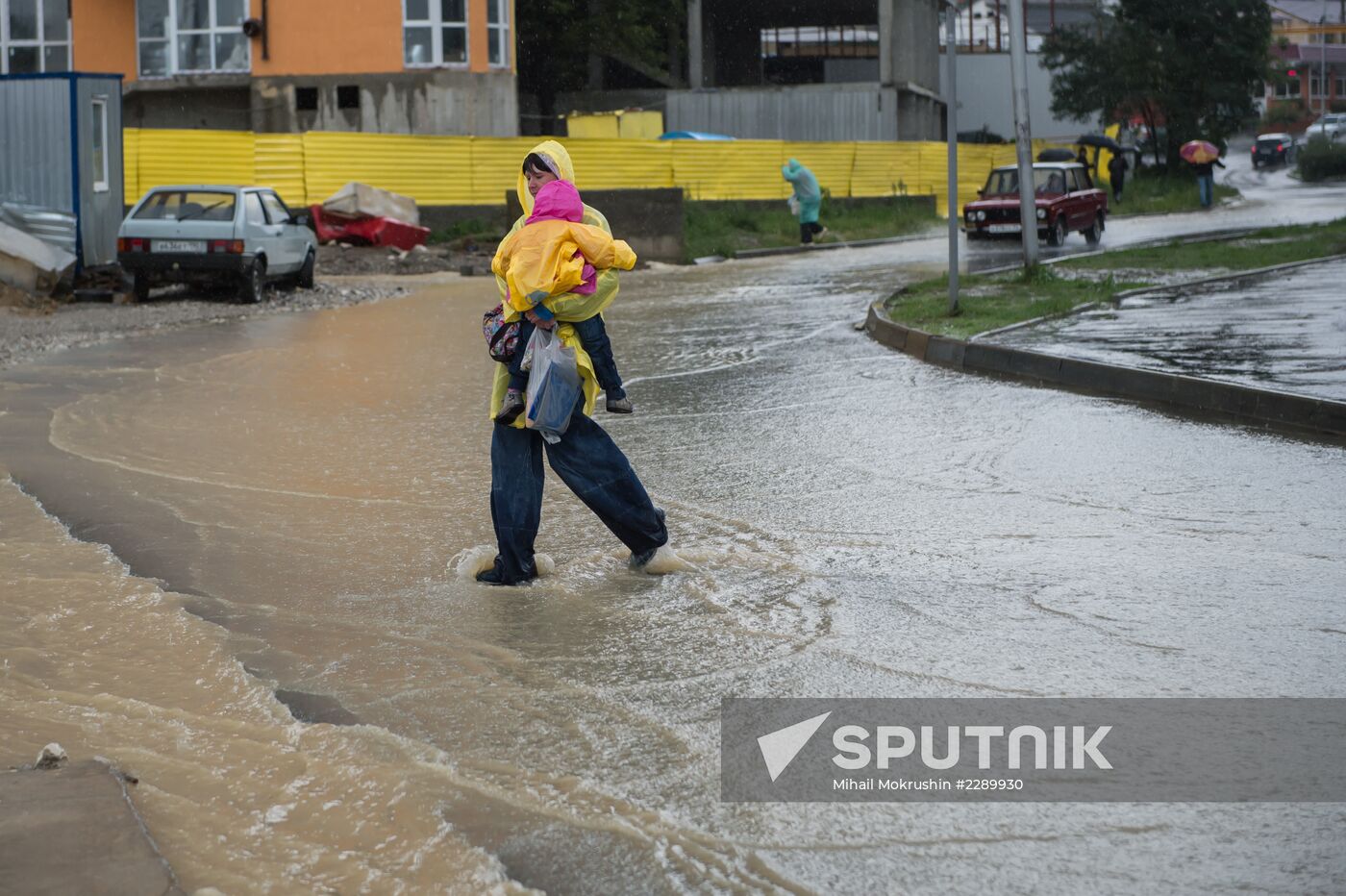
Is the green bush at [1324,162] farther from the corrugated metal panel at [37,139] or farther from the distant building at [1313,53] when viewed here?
the corrugated metal panel at [37,139]

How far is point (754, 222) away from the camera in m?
36.1

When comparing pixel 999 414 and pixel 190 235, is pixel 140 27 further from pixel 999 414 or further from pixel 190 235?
pixel 999 414

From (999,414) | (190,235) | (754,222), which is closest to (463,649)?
(999,414)

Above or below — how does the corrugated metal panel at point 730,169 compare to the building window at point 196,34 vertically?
below

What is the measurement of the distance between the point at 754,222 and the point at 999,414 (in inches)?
1021

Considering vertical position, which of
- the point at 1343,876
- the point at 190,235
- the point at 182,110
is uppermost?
the point at 182,110

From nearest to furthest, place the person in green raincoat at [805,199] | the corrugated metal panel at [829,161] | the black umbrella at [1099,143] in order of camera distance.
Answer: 1. the person in green raincoat at [805,199]
2. the corrugated metal panel at [829,161]
3. the black umbrella at [1099,143]

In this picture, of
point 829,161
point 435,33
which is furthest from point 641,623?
point 829,161

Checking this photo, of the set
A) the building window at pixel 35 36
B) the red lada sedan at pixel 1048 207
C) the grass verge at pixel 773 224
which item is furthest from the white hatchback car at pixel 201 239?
the building window at pixel 35 36

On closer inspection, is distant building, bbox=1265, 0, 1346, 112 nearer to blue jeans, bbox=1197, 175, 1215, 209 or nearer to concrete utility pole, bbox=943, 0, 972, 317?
blue jeans, bbox=1197, 175, 1215, 209

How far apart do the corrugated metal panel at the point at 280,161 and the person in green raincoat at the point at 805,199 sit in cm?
964

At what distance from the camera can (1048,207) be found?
31.0 m

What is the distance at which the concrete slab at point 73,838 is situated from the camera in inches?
137

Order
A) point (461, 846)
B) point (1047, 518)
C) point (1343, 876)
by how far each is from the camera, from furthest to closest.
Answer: point (1047, 518) → point (461, 846) → point (1343, 876)
